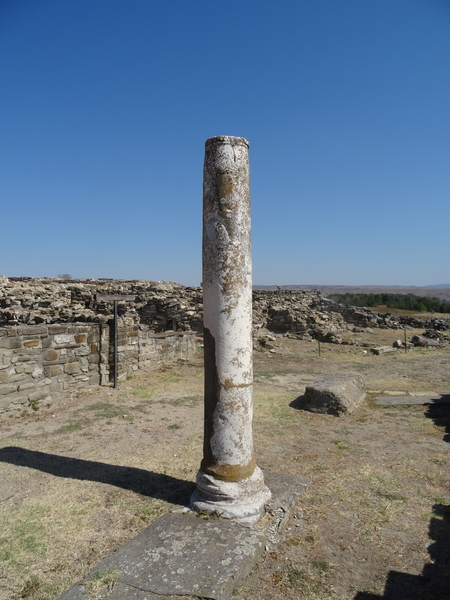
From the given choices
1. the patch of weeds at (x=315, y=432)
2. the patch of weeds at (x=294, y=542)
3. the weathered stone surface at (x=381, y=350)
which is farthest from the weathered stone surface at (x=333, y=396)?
the weathered stone surface at (x=381, y=350)

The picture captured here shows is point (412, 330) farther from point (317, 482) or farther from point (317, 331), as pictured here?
point (317, 482)

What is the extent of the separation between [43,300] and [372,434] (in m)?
12.1

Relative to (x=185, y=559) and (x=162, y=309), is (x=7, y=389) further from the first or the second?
(x=162, y=309)

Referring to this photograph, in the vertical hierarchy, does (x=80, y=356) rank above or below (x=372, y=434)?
above

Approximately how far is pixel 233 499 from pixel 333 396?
4559mm

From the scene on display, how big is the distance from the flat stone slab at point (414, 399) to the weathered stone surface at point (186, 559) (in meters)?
6.11

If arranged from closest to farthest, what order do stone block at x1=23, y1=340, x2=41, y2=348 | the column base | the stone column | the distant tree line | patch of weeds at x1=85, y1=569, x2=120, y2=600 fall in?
1. patch of weeds at x1=85, y1=569, x2=120, y2=600
2. the column base
3. the stone column
4. stone block at x1=23, y1=340, x2=41, y2=348
5. the distant tree line

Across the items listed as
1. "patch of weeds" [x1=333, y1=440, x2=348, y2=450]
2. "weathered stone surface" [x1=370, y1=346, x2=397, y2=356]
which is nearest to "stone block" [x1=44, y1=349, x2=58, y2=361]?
"patch of weeds" [x1=333, y1=440, x2=348, y2=450]

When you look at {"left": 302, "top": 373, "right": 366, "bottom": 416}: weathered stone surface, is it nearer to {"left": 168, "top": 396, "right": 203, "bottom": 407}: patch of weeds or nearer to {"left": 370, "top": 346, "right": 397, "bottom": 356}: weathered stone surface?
{"left": 168, "top": 396, "right": 203, "bottom": 407}: patch of weeds

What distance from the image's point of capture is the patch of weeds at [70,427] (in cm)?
688

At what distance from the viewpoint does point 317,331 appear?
18.9 meters

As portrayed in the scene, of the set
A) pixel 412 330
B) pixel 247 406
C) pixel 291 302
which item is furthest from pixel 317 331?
pixel 247 406

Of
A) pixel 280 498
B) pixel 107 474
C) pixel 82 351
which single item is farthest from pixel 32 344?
pixel 280 498

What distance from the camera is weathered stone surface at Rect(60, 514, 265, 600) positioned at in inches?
116
